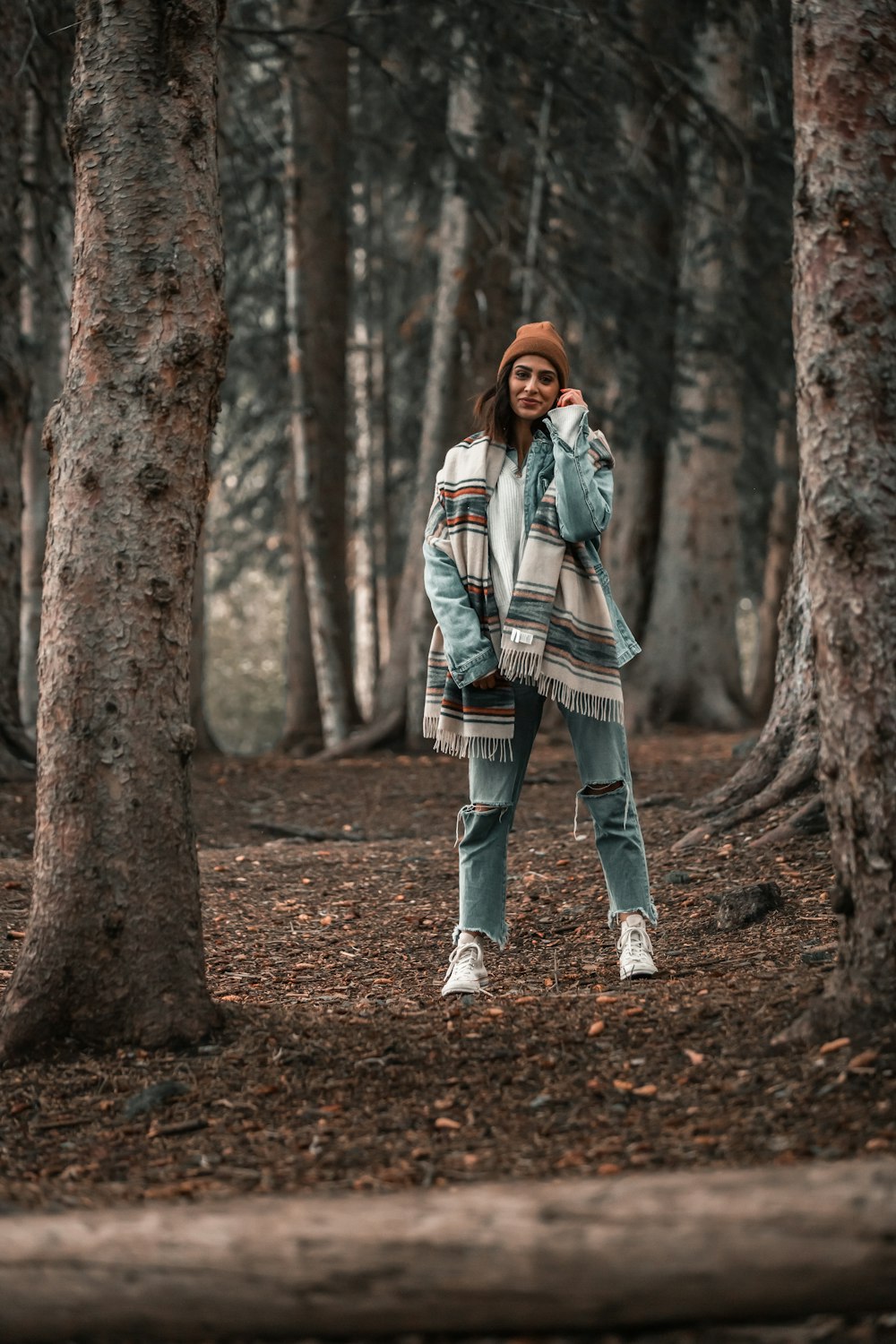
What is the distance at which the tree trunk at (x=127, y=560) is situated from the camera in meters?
4.10

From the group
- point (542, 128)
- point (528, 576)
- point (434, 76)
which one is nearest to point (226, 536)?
point (434, 76)

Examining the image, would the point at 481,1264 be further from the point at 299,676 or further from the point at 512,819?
the point at 299,676

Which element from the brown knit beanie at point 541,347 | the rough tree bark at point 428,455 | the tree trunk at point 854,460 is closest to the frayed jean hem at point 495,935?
the tree trunk at point 854,460

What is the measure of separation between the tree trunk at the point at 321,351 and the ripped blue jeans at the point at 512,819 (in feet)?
28.6

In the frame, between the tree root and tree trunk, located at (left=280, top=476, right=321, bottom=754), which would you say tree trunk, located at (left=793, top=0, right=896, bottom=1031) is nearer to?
the tree root

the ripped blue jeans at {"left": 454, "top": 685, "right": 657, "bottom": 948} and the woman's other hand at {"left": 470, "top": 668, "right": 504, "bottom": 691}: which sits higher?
the woman's other hand at {"left": 470, "top": 668, "right": 504, "bottom": 691}

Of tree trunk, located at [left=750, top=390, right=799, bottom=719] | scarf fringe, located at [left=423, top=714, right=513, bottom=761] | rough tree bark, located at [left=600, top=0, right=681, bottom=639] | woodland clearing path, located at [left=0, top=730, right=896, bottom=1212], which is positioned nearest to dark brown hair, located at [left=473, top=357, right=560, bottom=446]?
scarf fringe, located at [left=423, top=714, right=513, bottom=761]

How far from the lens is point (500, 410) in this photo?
4859 millimetres

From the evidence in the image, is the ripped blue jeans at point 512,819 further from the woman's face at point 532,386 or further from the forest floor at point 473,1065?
the woman's face at point 532,386

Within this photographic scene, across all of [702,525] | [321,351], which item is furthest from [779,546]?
[321,351]

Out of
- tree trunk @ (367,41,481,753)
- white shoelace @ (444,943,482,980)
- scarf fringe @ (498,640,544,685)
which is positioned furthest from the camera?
tree trunk @ (367,41,481,753)

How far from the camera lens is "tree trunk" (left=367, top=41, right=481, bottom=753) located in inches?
485

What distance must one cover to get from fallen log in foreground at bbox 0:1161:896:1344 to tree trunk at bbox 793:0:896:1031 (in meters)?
1.07

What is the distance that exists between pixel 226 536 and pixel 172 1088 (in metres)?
20.9
